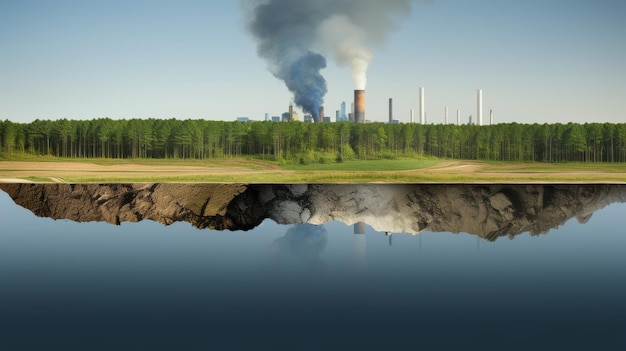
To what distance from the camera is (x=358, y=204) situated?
471 inches

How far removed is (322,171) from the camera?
39.7ft

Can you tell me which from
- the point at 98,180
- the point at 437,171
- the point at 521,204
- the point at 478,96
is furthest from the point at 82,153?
the point at 521,204

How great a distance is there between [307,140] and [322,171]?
693 millimetres

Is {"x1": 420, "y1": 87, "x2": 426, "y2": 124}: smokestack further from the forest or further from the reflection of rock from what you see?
the reflection of rock

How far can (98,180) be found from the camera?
12.3m

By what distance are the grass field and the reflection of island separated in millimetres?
153

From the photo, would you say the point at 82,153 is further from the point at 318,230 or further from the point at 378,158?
the point at 378,158

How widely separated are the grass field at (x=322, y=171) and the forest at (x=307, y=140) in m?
0.14

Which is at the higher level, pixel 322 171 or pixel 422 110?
pixel 422 110

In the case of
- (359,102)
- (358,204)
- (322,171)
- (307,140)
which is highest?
(359,102)

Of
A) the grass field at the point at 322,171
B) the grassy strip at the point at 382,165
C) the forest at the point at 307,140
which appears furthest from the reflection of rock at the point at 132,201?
the grassy strip at the point at 382,165

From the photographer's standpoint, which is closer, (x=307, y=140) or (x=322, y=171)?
(x=307, y=140)

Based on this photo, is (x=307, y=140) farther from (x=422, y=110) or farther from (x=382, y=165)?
(x=422, y=110)

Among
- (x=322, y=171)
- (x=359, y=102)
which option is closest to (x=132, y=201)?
(x=322, y=171)
